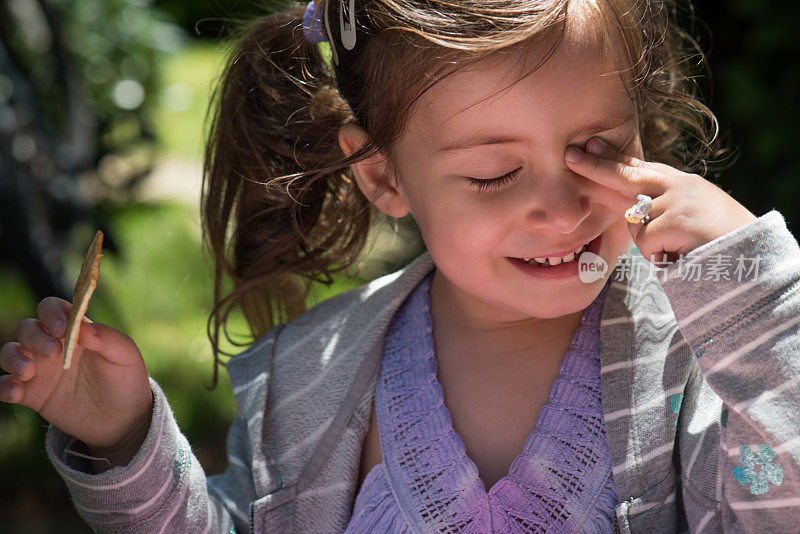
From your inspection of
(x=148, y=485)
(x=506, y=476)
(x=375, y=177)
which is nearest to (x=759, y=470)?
(x=506, y=476)

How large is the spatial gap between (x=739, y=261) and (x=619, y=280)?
0.35 m

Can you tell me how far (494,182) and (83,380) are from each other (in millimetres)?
796

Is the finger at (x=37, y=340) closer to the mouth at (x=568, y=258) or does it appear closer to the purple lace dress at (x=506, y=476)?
the purple lace dress at (x=506, y=476)

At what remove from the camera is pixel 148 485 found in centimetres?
156

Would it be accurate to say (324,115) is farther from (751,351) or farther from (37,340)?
(751,351)

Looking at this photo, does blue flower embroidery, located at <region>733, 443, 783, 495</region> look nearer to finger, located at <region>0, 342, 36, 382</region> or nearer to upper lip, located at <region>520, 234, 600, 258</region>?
upper lip, located at <region>520, 234, 600, 258</region>

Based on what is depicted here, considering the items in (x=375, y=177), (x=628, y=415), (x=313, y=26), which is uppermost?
(x=313, y=26)

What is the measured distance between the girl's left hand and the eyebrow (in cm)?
2

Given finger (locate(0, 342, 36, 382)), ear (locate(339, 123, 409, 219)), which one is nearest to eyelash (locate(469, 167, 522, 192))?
ear (locate(339, 123, 409, 219))

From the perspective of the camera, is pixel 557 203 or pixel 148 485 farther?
pixel 148 485

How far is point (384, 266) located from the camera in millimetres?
3287

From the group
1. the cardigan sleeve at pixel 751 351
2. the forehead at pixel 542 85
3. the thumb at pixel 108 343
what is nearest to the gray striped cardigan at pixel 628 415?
the cardigan sleeve at pixel 751 351

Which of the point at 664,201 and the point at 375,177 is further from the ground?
the point at 664,201

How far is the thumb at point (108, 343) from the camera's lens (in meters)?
1.50
